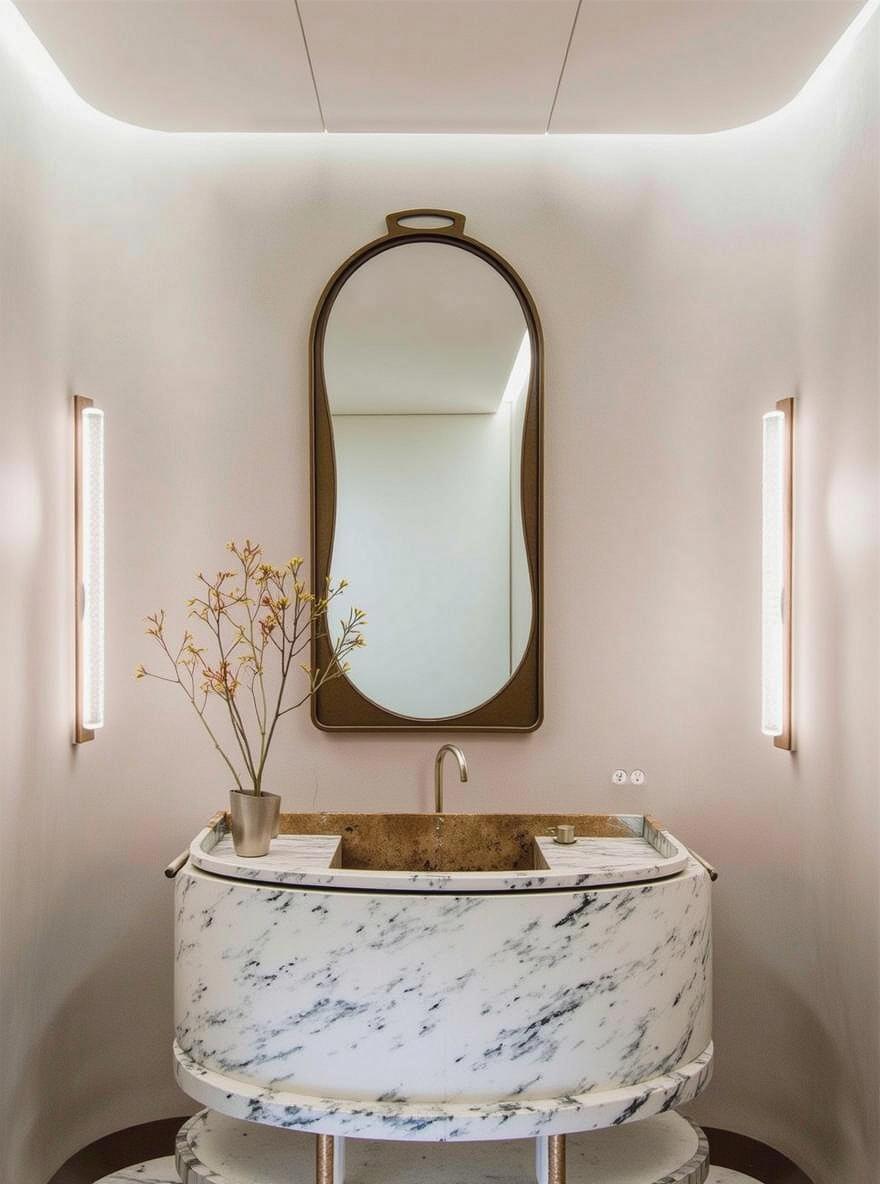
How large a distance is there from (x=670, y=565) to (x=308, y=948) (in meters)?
1.39

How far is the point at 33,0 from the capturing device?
2260 millimetres

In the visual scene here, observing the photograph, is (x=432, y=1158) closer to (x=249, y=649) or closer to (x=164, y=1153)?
(x=164, y=1153)

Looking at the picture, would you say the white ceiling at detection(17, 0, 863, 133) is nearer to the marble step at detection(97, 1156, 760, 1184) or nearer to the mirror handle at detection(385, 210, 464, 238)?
the mirror handle at detection(385, 210, 464, 238)

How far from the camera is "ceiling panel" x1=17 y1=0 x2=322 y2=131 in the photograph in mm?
2301

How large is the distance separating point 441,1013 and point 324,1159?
416 millimetres

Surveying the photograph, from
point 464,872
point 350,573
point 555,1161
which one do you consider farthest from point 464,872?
point 350,573

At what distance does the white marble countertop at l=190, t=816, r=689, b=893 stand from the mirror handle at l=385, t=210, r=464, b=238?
1.57 metres

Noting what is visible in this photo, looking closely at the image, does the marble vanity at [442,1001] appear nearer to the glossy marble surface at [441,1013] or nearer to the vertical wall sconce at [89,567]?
the glossy marble surface at [441,1013]

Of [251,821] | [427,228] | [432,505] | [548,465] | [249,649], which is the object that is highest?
[427,228]

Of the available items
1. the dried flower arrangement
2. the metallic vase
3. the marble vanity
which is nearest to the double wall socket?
the marble vanity

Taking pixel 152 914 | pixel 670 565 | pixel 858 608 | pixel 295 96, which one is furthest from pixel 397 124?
pixel 152 914

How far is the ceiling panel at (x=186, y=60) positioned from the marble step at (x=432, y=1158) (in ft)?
7.98

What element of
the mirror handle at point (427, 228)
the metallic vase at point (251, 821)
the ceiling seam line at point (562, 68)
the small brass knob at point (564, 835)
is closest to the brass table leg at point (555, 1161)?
the small brass knob at point (564, 835)

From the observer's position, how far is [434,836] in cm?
271
